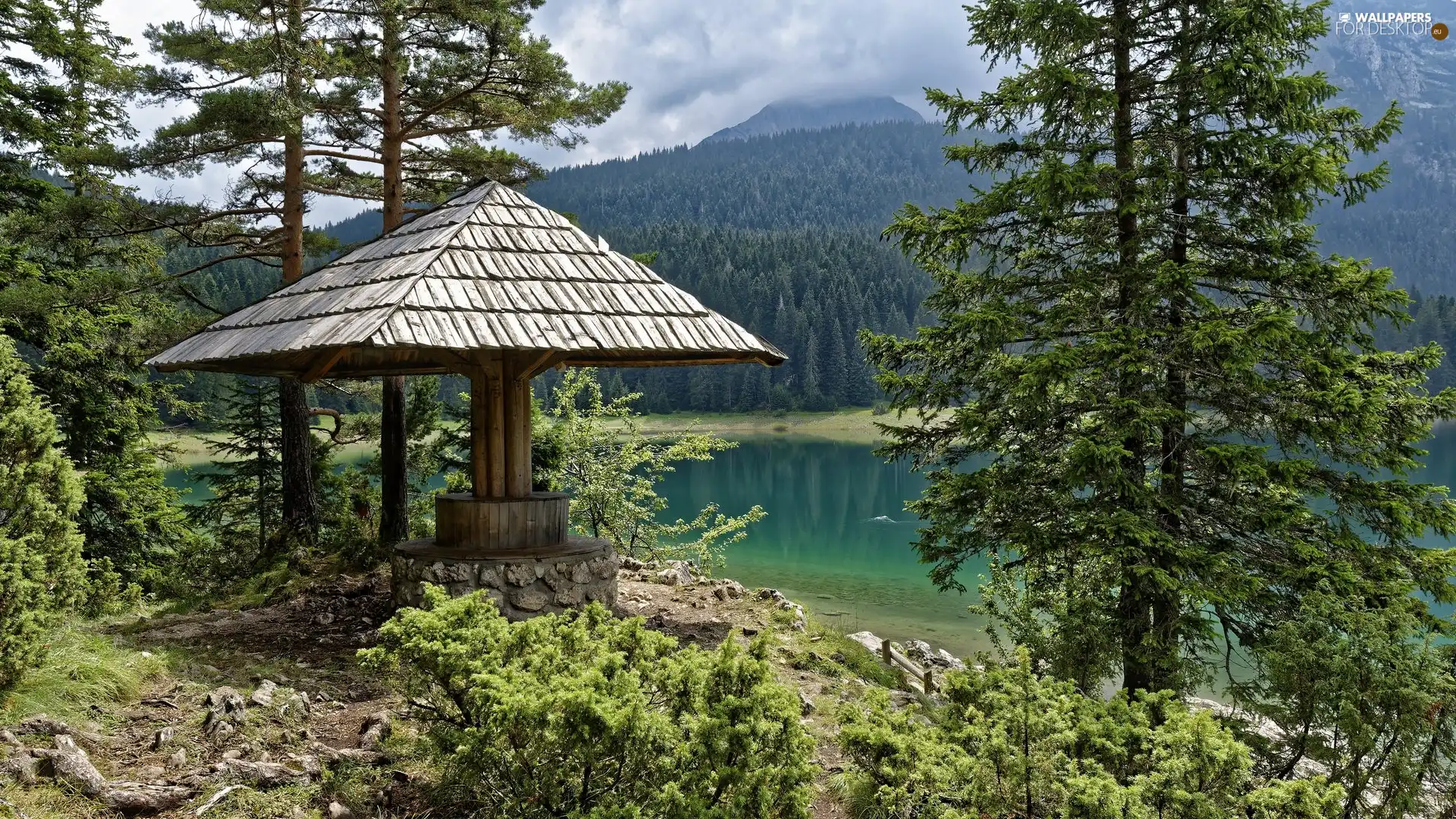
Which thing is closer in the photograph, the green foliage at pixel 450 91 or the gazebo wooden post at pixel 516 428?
the gazebo wooden post at pixel 516 428

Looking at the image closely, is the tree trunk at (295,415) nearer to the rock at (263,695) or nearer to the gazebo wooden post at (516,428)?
the gazebo wooden post at (516,428)

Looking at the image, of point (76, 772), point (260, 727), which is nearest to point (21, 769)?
point (76, 772)

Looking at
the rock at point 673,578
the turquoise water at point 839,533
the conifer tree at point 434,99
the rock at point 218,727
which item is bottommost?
the turquoise water at point 839,533

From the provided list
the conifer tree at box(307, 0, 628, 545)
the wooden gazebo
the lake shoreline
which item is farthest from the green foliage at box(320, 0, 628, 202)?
the lake shoreline

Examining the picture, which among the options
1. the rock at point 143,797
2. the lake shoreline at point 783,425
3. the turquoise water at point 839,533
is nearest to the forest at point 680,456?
the rock at point 143,797

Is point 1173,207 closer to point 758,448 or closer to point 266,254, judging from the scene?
point 266,254

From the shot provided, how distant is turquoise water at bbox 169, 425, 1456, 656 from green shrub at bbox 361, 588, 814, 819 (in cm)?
662

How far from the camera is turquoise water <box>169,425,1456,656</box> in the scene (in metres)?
16.8

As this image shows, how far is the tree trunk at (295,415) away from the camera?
10406 millimetres

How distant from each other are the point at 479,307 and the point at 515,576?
1.90 metres

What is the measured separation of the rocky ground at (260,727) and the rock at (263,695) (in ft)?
0.04

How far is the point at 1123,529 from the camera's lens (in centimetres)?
607

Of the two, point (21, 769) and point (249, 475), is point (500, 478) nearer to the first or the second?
point (21, 769)

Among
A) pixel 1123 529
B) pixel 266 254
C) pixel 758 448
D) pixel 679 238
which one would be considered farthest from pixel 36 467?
pixel 679 238
